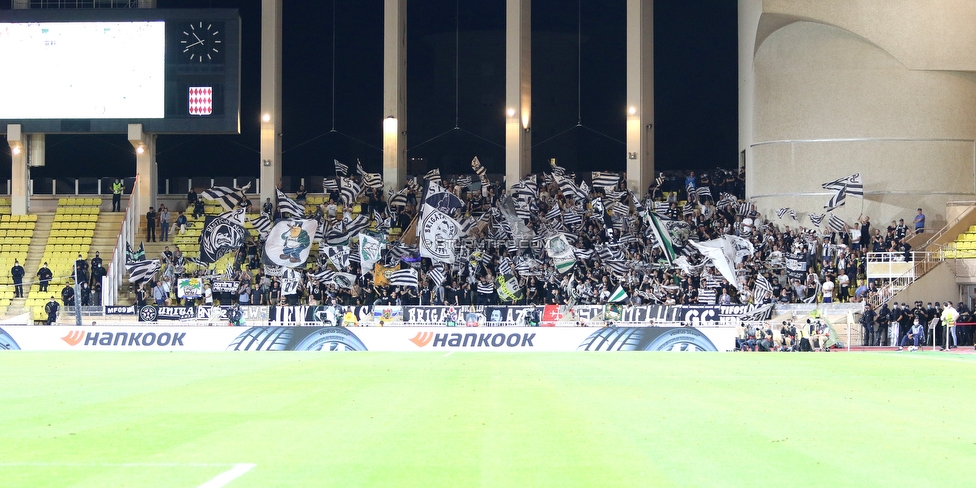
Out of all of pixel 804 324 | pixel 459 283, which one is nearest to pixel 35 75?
pixel 459 283

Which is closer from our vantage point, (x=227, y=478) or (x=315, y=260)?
(x=227, y=478)

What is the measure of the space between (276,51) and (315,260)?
1074 centimetres

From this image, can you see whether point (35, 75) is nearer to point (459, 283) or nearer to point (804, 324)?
point (459, 283)

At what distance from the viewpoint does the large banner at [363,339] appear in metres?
30.2

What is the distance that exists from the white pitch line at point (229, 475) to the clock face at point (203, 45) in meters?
34.4

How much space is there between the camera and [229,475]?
890 centimetres

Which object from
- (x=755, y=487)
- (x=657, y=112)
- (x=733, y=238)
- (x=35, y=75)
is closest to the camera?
(x=755, y=487)

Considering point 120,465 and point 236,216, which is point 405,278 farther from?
point 120,465

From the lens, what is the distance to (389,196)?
45688 mm

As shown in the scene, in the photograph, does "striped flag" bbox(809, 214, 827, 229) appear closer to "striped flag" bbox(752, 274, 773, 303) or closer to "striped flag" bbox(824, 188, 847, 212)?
"striped flag" bbox(824, 188, 847, 212)

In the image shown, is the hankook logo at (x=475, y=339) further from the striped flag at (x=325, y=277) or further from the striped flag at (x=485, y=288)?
the striped flag at (x=325, y=277)

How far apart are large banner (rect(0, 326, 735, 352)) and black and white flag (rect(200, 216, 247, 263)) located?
359 inches

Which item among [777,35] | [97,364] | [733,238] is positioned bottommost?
[97,364]

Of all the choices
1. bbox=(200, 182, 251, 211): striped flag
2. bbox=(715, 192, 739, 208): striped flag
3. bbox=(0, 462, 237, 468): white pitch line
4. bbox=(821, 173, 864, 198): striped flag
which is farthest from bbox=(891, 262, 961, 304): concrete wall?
bbox=(0, 462, 237, 468): white pitch line
